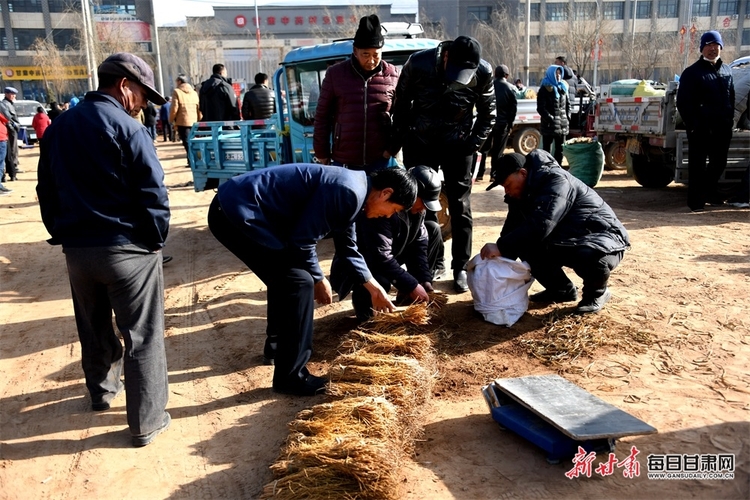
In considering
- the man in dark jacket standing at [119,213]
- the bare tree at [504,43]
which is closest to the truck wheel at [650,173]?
the man in dark jacket standing at [119,213]

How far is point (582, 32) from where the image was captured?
38.6 meters

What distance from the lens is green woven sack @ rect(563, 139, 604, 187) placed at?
997 centimetres

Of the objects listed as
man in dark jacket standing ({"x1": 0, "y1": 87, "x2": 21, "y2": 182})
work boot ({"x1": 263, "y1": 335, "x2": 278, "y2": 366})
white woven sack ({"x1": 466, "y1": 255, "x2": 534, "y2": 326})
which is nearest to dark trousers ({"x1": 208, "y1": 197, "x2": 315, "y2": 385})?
work boot ({"x1": 263, "y1": 335, "x2": 278, "y2": 366})

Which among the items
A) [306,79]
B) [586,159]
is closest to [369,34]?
[306,79]

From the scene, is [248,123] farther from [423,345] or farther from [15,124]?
[15,124]

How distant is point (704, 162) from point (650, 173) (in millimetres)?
2607

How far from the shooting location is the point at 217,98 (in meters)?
10.4

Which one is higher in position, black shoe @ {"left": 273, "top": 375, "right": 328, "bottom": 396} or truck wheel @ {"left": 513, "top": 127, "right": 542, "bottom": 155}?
truck wheel @ {"left": 513, "top": 127, "right": 542, "bottom": 155}

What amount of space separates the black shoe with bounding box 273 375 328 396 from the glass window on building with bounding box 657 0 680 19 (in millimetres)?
51698

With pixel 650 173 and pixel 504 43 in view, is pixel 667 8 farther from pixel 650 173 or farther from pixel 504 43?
pixel 650 173

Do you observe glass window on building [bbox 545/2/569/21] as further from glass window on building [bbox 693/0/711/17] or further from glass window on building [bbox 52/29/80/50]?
glass window on building [bbox 52/29/80/50]

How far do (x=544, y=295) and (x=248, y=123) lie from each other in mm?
4654

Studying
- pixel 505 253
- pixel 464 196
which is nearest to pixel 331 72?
pixel 464 196

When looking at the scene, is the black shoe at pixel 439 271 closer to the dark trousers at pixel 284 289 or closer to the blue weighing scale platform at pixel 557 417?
the dark trousers at pixel 284 289
